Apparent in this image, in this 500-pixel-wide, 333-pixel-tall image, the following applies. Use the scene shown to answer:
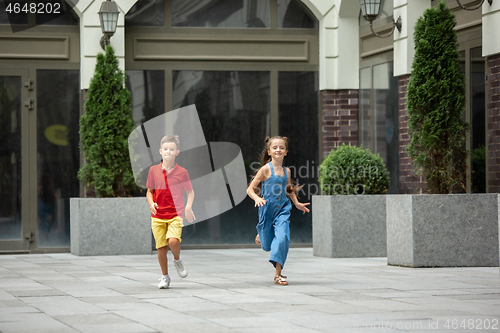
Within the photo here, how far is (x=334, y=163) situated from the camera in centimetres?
1176

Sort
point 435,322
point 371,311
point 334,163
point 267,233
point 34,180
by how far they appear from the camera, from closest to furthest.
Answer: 1. point 435,322
2. point 371,311
3. point 267,233
4. point 334,163
5. point 34,180

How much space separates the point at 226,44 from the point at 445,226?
5.57 meters

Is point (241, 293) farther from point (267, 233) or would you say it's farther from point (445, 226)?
point (445, 226)

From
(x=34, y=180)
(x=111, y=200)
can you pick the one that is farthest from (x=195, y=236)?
(x=34, y=180)

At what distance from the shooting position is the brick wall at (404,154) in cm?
1175

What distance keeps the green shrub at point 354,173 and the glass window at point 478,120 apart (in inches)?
60.4

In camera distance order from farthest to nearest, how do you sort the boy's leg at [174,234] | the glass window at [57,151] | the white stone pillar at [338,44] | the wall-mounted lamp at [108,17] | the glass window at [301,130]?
the glass window at [301,130] → the white stone pillar at [338,44] → the glass window at [57,151] → the wall-mounted lamp at [108,17] → the boy's leg at [174,234]

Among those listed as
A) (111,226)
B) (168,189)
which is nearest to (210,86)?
(111,226)

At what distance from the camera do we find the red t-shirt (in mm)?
8016

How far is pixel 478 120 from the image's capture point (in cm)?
1062

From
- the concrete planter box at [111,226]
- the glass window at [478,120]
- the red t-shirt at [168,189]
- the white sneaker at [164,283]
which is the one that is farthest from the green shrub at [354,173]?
the white sneaker at [164,283]

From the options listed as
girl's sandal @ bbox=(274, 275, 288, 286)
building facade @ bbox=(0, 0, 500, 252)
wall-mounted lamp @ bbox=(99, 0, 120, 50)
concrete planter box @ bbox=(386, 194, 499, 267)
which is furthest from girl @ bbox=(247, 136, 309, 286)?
wall-mounted lamp @ bbox=(99, 0, 120, 50)

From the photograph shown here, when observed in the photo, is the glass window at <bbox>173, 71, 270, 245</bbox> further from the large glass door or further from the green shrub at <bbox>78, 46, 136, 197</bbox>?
the large glass door

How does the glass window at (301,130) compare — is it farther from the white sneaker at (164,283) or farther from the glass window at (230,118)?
the white sneaker at (164,283)
